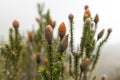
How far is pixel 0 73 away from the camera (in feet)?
17.3

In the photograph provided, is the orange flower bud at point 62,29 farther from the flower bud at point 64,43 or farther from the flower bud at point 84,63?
the flower bud at point 84,63

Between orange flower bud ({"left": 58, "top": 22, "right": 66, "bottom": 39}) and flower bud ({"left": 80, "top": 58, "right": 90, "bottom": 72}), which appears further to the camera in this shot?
flower bud ({"left": 80, "top": 58, "right": 90, "bottom": 72})

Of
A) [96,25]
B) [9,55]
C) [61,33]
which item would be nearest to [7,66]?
[9,55]

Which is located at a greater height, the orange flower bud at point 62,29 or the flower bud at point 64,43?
the orange flower bud at point 62,29

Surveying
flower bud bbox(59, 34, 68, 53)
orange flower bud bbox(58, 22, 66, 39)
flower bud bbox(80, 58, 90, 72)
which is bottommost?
flower bud bbox(80, 58, 90, 72)

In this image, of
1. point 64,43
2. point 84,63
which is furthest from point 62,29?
point 84,63

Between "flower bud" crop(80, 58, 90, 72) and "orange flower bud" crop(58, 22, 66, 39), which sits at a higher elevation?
"orange flower bud" crop(58, 22, 66, 39)

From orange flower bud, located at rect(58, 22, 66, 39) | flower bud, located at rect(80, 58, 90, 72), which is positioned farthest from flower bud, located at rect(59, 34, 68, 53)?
flower bud, located at rect(80, 58, 90, 72)

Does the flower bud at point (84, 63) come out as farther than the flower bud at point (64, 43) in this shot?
Yes

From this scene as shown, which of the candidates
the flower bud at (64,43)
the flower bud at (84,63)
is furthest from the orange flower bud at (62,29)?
the flower bud at (84,63)

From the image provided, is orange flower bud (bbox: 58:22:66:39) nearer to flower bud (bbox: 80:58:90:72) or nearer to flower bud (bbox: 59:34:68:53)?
flower bud (bbox: 59:34:68:53)

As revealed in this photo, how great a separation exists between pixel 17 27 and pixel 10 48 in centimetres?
25

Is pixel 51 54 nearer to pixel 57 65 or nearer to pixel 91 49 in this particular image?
pixel 57 65

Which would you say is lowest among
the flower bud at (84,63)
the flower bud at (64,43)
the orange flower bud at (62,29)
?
the flower bud at (84,63)
